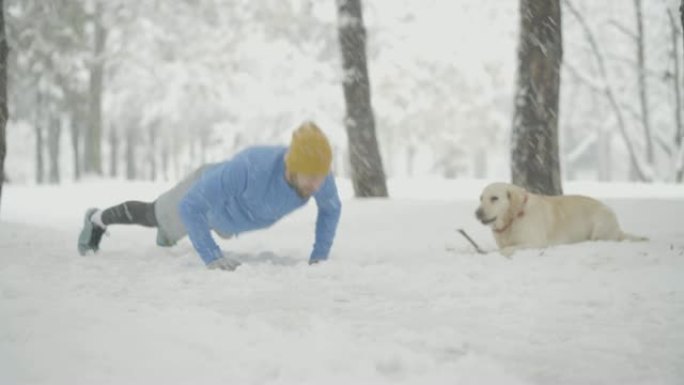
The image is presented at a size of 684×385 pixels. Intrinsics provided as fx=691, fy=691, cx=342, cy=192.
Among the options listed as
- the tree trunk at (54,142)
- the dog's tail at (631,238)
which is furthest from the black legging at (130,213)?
the tree trunk at (54,142)

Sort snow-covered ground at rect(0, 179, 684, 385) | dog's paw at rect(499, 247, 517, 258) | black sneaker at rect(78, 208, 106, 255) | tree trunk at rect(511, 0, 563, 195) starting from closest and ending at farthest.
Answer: snow-covered ground at rect(0, 179, 684, 385)
dog's paw at rect(499, 247, 517, 258)
black sneaker at rect(78, 208, 106, 255)
tree trunk at rect(511, 0, 563, 195)

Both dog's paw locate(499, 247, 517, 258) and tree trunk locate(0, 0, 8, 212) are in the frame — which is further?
tree trunk locate(0, 0, 8, 212)

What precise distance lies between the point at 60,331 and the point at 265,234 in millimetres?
5600

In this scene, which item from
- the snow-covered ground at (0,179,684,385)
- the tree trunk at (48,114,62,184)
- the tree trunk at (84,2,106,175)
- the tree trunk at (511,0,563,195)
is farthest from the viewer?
the tree trunk at (48,114,62,184)

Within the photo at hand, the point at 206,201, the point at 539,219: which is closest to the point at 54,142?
the point at 206,201

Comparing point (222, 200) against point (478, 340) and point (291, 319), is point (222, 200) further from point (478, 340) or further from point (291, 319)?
point (478, 340)

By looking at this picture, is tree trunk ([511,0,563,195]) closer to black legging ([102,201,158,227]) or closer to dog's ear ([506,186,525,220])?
dog's ear ([506,186,525,220])


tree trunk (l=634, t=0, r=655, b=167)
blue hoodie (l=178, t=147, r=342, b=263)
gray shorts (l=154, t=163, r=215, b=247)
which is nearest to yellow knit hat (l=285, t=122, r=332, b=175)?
blue hoodie (l=178, t=147, r=342, b=263)

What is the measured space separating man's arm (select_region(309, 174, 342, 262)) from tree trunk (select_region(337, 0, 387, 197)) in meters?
5.87

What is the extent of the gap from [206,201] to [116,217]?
1.22m

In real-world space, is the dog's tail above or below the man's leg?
below

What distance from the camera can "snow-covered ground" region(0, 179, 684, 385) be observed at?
8.55 ft

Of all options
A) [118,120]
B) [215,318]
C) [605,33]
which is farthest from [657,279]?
[118,120]

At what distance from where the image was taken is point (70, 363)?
259 cm
